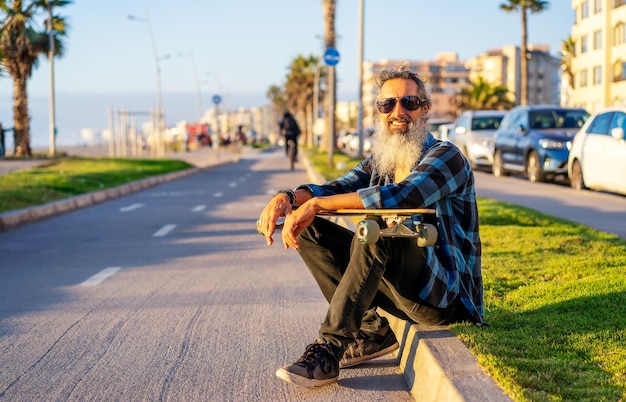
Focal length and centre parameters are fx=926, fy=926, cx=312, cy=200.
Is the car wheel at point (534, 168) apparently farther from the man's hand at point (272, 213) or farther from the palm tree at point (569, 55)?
the palm tree at point (569, 55)

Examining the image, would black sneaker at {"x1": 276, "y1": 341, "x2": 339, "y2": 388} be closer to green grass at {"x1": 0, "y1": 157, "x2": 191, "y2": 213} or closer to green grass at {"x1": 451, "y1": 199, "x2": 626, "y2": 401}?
green grass at {"x1": 451, "y1": 199, "x2": 626, "y2": 401}

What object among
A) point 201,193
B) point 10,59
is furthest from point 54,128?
point 201,193

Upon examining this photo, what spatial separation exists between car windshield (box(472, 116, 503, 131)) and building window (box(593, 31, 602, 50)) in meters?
47.6

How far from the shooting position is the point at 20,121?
37.1 meters

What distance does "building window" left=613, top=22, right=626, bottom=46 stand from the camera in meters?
67.9

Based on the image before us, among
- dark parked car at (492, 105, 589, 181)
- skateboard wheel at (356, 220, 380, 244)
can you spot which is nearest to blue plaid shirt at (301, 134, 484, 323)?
skateboard wheel at (356, 220, 380, 244)

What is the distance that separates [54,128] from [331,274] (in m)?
36.0

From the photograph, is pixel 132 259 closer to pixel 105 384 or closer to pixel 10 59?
pixel 105 384

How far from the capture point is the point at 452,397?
3771 mm

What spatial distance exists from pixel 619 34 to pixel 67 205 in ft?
197

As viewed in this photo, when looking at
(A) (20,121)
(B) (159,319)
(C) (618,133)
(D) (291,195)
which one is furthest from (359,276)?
(A) (20,121)

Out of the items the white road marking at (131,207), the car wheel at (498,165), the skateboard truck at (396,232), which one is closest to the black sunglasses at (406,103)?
the skateboard truck at (396,232)

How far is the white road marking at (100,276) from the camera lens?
808cm

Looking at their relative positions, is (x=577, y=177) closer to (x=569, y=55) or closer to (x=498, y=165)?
(x=498, y=165)
